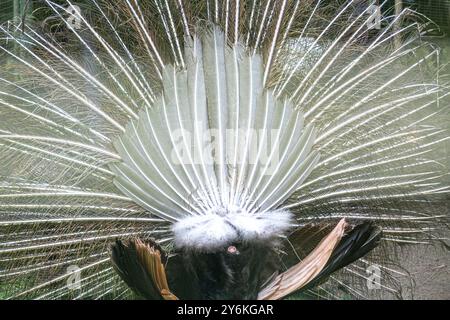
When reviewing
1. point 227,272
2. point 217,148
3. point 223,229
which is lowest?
point 227,272

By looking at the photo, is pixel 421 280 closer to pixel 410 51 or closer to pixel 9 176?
pixel 410 51

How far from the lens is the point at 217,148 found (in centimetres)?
228

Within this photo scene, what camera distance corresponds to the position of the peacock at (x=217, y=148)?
7.22 ft

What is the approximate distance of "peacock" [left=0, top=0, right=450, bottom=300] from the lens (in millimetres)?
2201

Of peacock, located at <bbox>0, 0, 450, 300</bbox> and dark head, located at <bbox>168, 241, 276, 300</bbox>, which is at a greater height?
peacock, located at <bbox>0, 0, 450, 300</bbox>

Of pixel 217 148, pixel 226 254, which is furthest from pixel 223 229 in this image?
pixel 217 148

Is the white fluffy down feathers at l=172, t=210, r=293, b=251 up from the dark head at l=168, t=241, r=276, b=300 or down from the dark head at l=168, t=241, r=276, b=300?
up

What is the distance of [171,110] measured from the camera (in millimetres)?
2320

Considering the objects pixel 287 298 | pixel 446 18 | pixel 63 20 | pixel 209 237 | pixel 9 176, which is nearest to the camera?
pixel 209 237

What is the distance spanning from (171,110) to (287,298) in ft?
2.58

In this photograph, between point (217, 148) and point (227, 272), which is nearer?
point (227, 272)

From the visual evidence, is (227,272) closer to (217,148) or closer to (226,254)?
(226,254)

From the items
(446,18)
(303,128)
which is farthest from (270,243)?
(446,18)

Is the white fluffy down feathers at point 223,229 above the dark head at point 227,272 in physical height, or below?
above
